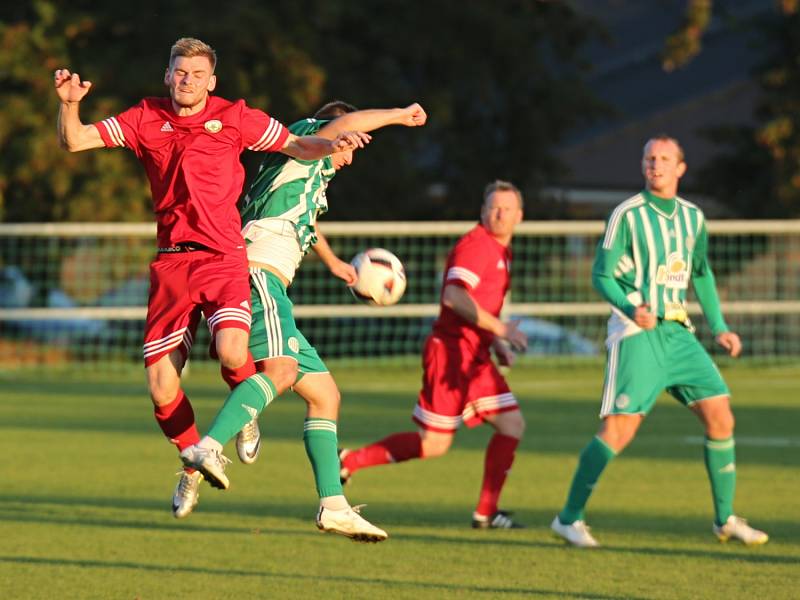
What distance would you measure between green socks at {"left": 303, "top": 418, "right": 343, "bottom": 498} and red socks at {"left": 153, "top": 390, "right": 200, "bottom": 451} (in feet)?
1.79

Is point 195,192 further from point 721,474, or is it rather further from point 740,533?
point 740,533

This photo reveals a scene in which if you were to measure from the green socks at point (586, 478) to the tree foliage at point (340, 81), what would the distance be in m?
14.4

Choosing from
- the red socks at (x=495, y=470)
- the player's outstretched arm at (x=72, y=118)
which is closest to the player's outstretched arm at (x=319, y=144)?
the player's outstretched arm at (x=72, y=118)

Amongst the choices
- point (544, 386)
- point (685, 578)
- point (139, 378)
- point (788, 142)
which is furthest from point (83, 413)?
point (788, 142)

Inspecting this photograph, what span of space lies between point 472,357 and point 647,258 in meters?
1.55

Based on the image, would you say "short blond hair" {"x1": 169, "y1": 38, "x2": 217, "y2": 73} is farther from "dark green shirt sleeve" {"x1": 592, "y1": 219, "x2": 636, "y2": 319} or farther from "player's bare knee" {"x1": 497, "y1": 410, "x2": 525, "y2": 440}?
"player's bare knee" {"x1": 497, "y1": 410, "x2": 525, "y2": 440}

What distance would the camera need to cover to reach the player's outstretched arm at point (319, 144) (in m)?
6.97

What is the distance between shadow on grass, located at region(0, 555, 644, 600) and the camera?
25.1ft

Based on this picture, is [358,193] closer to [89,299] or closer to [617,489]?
[89,299]

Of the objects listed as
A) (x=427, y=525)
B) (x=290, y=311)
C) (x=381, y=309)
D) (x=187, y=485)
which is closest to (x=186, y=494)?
(x=187, y=485)

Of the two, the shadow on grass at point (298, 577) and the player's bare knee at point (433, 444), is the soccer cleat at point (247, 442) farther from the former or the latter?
the player's bare knee at point (433, 444)

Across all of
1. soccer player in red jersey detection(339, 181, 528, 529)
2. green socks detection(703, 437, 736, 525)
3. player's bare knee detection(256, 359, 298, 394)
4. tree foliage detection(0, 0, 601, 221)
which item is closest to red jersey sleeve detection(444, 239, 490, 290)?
soccer player in red jersey detection(339, 181, 528, 529)

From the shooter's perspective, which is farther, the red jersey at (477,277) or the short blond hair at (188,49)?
the red jersey at (477,277)

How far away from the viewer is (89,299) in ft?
72.5
